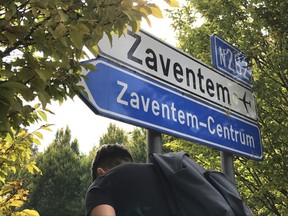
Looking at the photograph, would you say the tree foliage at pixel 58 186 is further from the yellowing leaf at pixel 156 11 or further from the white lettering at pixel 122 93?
the yellowing leaf at pixel 156 11

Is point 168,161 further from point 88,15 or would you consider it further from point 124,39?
point 124,39

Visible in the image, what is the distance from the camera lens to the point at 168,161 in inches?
63.9

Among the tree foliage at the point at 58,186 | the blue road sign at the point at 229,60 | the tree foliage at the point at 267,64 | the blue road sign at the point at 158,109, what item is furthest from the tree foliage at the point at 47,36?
the tree foliage at the point at 58,186

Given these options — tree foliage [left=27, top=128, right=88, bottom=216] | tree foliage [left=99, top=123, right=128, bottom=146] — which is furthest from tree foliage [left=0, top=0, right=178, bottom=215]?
tree foliage [left=99, top=123, right=128, bottom=146]

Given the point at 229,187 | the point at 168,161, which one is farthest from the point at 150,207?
the point at 229,187

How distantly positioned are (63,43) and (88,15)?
24cm

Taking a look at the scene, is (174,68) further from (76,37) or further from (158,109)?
(76,37)

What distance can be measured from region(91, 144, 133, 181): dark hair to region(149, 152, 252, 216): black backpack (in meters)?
0.26

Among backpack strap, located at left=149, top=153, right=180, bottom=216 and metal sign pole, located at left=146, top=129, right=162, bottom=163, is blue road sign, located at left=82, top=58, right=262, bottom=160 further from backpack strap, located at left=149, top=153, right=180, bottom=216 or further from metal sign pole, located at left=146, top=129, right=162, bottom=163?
backpack strap, located at left=149, top=153, right=180, bottom=216

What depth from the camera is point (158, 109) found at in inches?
101

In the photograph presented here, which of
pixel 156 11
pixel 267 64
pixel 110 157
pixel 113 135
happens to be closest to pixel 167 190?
pixel 110 157

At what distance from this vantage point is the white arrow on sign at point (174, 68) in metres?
2.47

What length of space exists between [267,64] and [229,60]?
128 centimetres

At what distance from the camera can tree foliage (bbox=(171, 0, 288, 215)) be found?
4.24 meters
